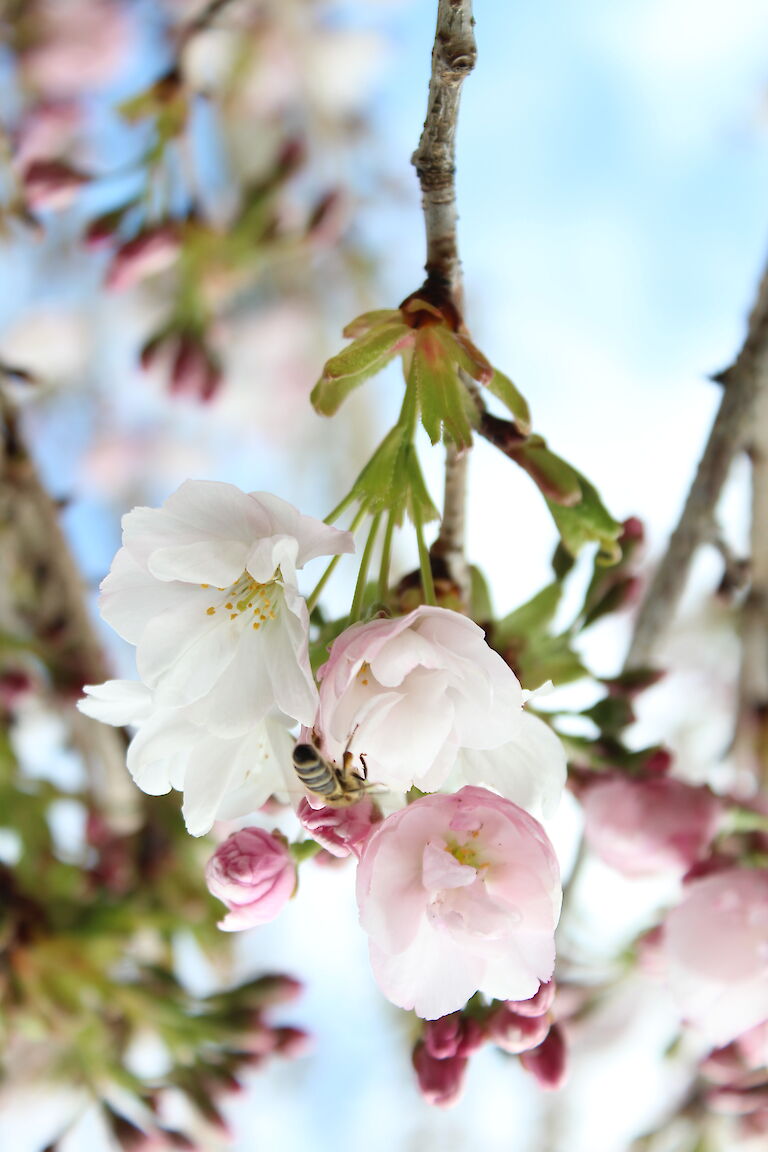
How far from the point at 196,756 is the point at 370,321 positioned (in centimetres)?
22

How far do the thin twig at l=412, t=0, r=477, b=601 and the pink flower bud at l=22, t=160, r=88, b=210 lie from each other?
27.2 inches

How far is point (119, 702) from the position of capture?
51cm

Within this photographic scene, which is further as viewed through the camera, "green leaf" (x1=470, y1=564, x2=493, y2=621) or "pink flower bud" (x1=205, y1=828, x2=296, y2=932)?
"green leaf" (x1=470, y1=564, x2=493, y2=621)

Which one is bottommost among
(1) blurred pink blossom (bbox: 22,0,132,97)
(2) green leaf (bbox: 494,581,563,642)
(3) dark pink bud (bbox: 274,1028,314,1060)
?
(3) dark pink bud (bbox: 274,1028,314,1060)

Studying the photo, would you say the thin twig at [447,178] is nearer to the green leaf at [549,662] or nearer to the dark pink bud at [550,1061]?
the green leaf at [549,662]

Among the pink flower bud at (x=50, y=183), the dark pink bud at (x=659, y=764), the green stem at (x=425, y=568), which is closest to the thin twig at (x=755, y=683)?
the dark pink bud at (x=659, y=764)

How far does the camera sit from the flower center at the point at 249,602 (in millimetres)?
509

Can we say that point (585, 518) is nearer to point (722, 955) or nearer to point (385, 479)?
point (385, 479)

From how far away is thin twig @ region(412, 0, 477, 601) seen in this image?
0.41 metres

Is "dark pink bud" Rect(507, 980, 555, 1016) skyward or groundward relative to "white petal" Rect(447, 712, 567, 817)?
groundward

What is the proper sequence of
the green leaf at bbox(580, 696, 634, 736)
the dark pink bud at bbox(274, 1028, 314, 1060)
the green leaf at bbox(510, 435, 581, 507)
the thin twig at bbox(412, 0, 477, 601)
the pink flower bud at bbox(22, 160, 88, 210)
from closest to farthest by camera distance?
the thin twig at bbox(412, 0, 477, 601) → the green leaf at bbox(510, 435, 581, 507) → the green leaf at bbox(580, 696, 634, 736) → the dark pink bud at bbox(274, 1028, 314, 1060) → the pink flower bud at bbox(22, 160, 88, 210)

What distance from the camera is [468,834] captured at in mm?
449

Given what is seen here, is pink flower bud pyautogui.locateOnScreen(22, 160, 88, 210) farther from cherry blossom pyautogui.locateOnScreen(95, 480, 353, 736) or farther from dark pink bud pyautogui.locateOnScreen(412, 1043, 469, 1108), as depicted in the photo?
dark pink bud pyautogui.locateOnScreen(412, 1043, 469, 1108)

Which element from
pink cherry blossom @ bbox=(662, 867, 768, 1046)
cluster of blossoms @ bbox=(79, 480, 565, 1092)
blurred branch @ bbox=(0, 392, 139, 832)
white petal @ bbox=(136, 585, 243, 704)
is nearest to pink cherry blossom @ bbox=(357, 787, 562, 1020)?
cluster of blossoms @ bbox=(79, 480, 565, 1092)
